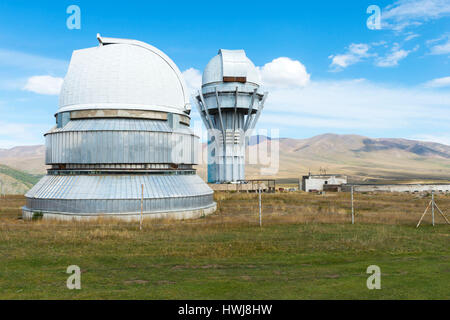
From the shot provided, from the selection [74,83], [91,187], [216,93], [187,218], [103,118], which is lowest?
[187,218]

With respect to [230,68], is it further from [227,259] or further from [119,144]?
[227,259]

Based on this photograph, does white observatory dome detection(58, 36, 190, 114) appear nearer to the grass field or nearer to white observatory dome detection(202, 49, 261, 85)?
the grass field

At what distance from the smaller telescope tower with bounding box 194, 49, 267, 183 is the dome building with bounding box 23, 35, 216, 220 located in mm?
24927

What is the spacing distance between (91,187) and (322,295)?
2240 cm

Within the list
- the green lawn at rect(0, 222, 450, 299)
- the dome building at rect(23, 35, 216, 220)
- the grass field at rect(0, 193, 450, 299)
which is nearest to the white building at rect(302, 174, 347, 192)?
the dome building at rect(23, 35, 216, 220)

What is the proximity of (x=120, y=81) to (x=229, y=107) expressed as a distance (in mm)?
29455

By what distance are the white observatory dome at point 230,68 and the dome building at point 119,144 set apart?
83.8ft

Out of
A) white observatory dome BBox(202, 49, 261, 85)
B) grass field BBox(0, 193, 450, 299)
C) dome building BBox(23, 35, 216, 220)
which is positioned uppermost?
white observatory dome BBox(202, 49, 261, 85)

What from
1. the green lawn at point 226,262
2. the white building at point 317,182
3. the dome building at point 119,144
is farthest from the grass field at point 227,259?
the white building at point 317,182

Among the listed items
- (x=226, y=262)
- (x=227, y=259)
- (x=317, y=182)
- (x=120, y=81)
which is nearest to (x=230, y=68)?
(x=120, y=81)

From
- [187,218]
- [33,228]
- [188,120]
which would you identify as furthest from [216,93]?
[33,228]

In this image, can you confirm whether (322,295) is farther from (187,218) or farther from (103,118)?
(103,118)

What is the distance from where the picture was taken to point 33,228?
2373 cm

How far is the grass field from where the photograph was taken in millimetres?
10781
